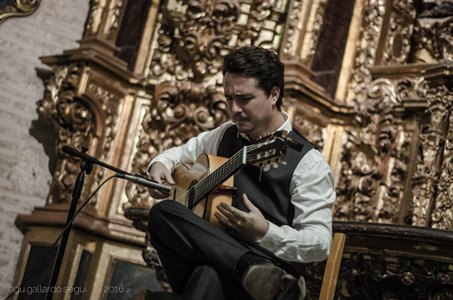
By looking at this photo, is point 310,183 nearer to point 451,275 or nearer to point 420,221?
point 451,275

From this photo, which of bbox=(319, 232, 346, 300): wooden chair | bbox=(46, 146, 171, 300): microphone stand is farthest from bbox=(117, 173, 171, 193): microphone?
bbox=(319, 232, 346, 300): wooden chair

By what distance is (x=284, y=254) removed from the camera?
8.79 feet

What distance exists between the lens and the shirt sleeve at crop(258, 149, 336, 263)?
2664 mm

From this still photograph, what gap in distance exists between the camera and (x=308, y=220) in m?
2.74

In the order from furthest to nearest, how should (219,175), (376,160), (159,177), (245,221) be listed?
(376,160), (159,177), (219,175), (245,221)

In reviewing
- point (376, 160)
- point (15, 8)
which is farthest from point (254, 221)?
point (15, 8)

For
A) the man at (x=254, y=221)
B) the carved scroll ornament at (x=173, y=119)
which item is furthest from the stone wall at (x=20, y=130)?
the man at (x=254, y=221)

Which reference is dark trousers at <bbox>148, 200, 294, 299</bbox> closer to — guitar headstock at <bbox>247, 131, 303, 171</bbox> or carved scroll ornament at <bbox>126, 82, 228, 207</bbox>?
guitar headstock at <bbox>247, 131, 303, 171</bbox>

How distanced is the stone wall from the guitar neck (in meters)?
2.64

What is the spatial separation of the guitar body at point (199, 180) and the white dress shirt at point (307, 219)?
0.54 ft

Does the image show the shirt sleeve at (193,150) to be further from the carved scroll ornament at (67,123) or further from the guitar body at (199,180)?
the carved scroll ornament at (67,123)

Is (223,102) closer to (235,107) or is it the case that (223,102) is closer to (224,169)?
(235,107)

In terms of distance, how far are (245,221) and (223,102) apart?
7.91ft

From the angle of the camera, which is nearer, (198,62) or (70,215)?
(70,215)
